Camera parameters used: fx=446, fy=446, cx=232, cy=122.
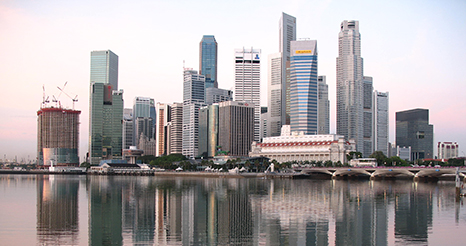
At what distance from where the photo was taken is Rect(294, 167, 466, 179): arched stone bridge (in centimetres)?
13250

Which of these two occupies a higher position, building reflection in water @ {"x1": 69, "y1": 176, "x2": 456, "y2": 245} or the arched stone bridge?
building reflection in water @ {"x1": 69, "y1": 176, "x2": 456, "y2": 245}

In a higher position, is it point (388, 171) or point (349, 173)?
point (388, 171)

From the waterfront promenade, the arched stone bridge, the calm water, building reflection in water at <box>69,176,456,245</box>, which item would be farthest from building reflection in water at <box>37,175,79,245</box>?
the waterfront promenade

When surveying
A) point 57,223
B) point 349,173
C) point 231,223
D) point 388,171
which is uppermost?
point 231,223

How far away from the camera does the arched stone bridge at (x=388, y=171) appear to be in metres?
132

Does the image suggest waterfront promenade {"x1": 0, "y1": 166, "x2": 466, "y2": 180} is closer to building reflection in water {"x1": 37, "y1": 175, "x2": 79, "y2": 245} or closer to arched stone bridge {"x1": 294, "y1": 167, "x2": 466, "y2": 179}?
arched stone bridge {"x1": 294, "y1": 167, "x2": 466, "y2": 179}

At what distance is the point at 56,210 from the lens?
5712 centimetres

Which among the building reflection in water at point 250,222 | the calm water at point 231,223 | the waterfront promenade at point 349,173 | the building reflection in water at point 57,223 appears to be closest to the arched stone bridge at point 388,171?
the waterfront promenade at point 349,173

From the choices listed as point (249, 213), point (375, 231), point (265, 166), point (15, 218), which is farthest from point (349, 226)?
point (265, 166)

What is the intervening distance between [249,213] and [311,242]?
56.1 feet

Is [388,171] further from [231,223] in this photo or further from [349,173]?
[231,223]

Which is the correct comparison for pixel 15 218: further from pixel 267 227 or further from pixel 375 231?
pixel 375 231

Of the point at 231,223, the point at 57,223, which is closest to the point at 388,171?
the point at 231,223

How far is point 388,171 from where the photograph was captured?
148000 millimetres
